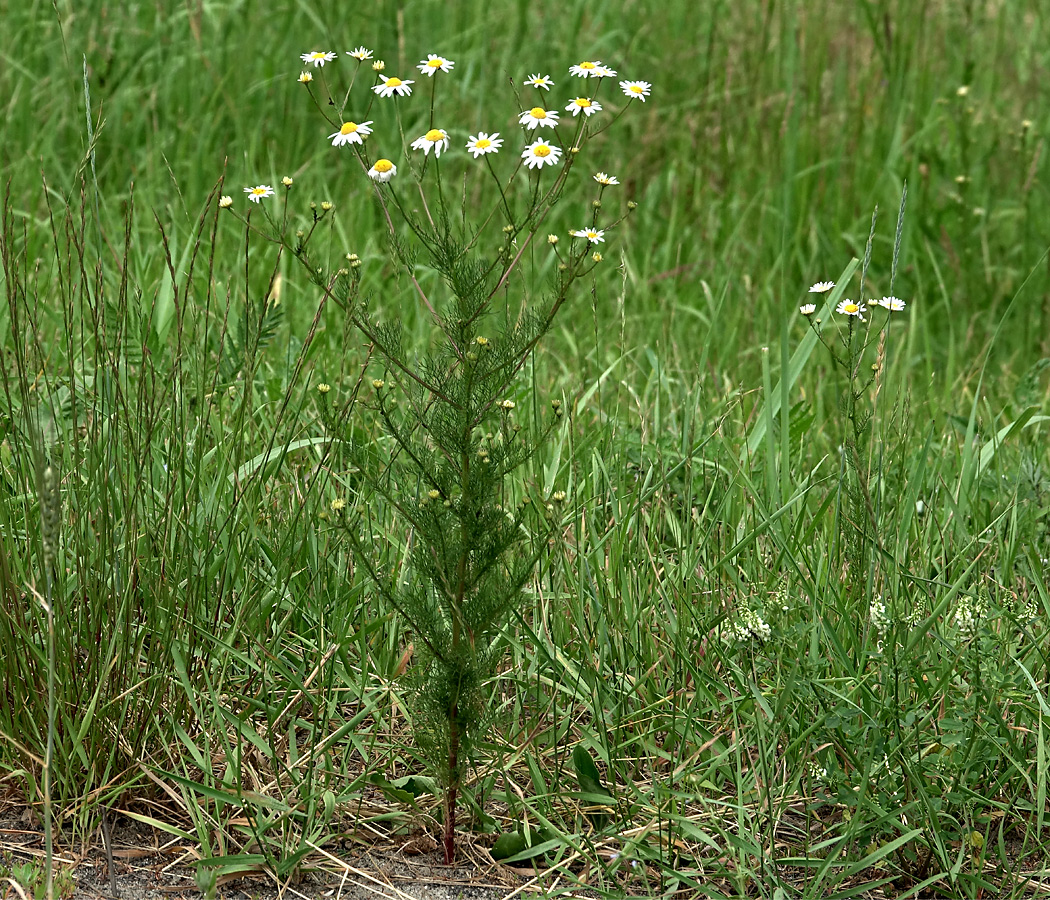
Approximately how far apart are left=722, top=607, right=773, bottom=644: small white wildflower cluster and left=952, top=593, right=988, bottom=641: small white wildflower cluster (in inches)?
12.2

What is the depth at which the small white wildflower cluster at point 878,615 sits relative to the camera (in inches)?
80.5

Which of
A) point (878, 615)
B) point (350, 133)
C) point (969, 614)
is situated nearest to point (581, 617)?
point (878, 615)

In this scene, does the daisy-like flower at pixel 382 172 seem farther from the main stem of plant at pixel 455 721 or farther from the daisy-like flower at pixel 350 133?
the main stem of plant at pixel 455 721

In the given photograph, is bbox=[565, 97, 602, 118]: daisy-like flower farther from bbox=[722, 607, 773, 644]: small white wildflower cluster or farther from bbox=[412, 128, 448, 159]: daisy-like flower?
bbox=[722, 607, 773, 644]: small white wildflower cluster

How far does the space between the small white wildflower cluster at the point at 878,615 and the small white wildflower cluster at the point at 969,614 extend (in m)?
0.12

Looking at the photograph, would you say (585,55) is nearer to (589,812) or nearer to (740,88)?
(740,88)

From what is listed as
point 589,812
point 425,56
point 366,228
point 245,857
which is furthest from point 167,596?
point 425,56

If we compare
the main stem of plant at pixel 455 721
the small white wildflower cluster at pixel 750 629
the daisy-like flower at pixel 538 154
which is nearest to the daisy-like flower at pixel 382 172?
the daisy-like flower at pixel 538 154

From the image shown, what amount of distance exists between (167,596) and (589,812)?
2.52ft

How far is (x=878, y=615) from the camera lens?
205 cm

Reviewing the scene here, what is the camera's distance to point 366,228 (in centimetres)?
426

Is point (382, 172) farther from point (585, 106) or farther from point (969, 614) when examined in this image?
point (969, 614)

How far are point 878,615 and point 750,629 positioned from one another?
213 mm

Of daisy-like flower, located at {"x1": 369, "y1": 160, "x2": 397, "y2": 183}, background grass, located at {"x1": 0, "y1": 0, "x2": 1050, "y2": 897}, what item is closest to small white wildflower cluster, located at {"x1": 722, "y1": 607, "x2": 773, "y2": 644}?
background grass, located at {"x1": 0, "y1": 0, "x2": 1050, "y2": 897}
